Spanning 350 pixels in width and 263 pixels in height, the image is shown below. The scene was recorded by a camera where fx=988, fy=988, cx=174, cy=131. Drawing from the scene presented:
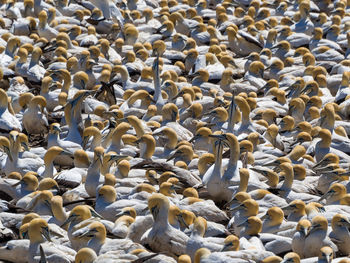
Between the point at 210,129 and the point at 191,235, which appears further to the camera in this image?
the point at 210,129

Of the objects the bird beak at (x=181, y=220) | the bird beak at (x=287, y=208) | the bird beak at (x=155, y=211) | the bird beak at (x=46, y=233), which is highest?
the bird beak at (x=155, y=211)

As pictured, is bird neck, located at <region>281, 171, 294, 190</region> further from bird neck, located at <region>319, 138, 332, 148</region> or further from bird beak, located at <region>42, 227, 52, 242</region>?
bird beak, located at <region>42, 227, 52, 242</region>

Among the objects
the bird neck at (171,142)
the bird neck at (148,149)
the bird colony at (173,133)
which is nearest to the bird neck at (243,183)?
the bird colony at (173,133)

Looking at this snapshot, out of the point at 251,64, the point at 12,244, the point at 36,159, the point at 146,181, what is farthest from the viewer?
the point at 251,64

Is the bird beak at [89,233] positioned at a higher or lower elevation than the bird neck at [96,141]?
higher

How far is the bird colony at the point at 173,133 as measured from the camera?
416 inches

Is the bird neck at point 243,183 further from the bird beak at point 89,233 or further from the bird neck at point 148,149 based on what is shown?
the bird beak at point 89,233

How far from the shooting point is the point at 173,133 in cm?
1359

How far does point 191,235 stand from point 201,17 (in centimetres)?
1152

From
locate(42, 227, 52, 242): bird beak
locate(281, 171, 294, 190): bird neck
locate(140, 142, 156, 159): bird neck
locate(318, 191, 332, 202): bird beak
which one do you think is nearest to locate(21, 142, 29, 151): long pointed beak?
locate(140, 142, 156, 159): bird neck

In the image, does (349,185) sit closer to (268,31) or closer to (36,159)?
(36,159)

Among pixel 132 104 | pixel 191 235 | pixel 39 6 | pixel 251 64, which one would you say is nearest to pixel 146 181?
pixel 191 235

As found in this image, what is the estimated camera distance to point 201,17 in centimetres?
2138

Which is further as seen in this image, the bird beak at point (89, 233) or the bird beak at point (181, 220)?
the bird beak at point (181, 220)
